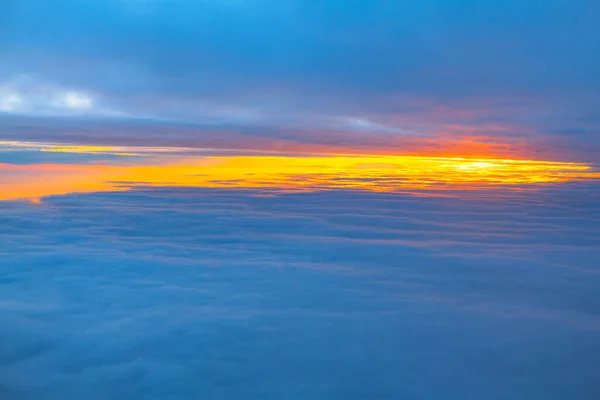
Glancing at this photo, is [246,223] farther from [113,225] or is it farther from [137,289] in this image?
[137,289]

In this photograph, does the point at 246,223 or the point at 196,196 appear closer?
the point at 246,223

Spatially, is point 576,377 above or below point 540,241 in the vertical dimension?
below

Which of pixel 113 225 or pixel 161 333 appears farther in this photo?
pixel 113 225

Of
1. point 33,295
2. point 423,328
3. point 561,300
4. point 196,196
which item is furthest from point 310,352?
point 196,196

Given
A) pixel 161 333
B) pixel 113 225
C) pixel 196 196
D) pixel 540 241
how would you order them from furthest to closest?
pixel 196 196
pixel 113 225
pixel 540 241
pixel 161 333

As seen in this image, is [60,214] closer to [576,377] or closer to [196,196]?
[196,196]

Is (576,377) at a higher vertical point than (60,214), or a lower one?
lower

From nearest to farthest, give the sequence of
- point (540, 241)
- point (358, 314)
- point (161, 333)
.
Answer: point (161, 333) → point (358, 314) → point (540, 241)

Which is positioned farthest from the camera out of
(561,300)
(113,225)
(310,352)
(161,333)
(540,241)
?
(113,225)

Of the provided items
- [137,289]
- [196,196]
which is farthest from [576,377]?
[196,196]
